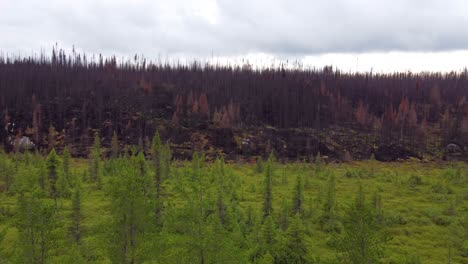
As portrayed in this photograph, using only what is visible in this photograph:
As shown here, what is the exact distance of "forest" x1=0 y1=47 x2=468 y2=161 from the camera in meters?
58.4

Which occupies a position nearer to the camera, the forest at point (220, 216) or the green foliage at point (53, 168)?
the forest at point (220, 216)

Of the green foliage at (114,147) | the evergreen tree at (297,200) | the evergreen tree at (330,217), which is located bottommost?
the evergreen tree at (330,217)

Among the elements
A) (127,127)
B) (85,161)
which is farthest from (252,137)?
(85,161)

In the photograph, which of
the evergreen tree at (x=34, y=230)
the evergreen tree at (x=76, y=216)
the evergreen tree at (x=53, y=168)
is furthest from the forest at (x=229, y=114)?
the evergreen tree at (x=34, y=230)

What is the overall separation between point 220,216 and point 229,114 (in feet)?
155

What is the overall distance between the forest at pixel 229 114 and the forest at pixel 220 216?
14.6 m

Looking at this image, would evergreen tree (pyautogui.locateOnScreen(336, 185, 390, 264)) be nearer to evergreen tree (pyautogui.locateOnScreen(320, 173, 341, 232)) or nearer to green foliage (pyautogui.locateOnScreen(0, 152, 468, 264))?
green foliage (pyautogui.locateOnScreen(0, 152, 468, 264))

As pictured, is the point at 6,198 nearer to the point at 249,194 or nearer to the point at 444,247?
the point at 249,194

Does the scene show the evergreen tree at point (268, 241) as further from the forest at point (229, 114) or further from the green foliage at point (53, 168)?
the forest at point (229, 114)

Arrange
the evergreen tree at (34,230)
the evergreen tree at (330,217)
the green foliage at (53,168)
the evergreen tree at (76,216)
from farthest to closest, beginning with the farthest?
the green foliage at (53,168), the evergreen tree at (330,217), the evergreen tree at (76,216), the evergreen tree at (34,230)

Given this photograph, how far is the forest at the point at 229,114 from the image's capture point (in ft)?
192

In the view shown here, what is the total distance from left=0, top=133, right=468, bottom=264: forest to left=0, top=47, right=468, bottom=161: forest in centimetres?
1463

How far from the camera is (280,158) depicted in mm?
53562

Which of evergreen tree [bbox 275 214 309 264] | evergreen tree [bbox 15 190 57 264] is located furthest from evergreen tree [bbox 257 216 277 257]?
evergreen tree [bbox 15 190 57 264]
